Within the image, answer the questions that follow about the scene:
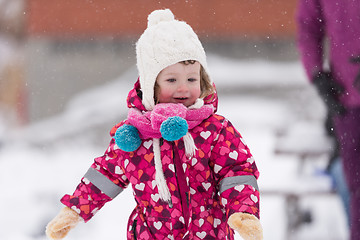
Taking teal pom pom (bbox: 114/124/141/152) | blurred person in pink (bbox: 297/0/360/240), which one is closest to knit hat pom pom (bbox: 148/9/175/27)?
teal pom pom (bbox: 114/124/141/152)

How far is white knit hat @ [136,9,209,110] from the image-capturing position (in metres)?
1.06

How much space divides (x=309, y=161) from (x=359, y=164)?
113 centimetres

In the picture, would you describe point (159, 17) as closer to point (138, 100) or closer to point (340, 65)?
point (138, 100)

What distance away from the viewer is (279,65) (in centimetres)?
287

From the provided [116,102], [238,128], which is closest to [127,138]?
[116,102]

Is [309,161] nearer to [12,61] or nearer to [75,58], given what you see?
[75,58]

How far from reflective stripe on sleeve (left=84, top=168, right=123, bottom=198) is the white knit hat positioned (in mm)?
194

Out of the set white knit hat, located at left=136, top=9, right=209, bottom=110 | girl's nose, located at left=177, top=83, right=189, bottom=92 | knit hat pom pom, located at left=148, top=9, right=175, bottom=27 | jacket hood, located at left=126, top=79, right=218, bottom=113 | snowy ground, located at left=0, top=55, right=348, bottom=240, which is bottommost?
snowy ground, located at left=0, top=55, right=348, bottom=240

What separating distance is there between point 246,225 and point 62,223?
410 millimetres

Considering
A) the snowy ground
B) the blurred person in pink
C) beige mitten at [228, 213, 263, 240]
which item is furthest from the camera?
the snowy ground

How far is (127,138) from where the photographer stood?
106cm

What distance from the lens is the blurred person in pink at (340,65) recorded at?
1420mm

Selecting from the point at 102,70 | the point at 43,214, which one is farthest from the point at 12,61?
the point at 43,214

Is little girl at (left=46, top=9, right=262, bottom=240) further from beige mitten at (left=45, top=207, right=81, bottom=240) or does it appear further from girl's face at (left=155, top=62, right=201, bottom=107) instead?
beige mitten at (left=45, top=207, right=81, bottom=240)
